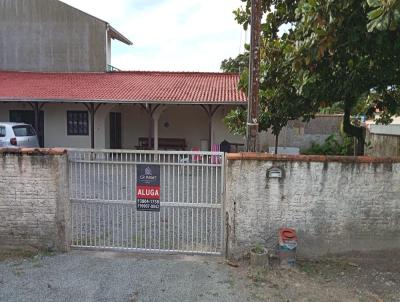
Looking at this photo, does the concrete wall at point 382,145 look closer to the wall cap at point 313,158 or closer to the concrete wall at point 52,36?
the wall cap at point 313,158

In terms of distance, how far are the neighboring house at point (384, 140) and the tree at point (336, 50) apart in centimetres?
256

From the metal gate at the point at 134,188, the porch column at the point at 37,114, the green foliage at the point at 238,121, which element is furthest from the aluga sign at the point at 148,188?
the porch column at the point at 37,114

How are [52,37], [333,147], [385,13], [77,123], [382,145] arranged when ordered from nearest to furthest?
1. [385,13]
2. [382,145]
3. [333,147]
4. [77,123]
5. [52,37]

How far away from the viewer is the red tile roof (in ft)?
55.4

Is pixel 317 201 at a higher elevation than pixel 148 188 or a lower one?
lower

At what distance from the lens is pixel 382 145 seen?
1314 centimetres

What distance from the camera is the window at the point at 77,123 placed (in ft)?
62.6

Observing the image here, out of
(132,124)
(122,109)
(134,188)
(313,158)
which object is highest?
(122,109)

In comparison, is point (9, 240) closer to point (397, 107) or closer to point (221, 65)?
point (397, 107)

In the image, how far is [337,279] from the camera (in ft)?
16.9

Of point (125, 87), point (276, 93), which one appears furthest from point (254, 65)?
point (125, 87)

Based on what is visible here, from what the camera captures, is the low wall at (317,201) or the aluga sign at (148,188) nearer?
the low wall at (317,201)

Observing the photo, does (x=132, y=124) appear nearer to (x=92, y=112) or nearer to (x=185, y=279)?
(x=92, y=112)

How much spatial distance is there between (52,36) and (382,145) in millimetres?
17814
